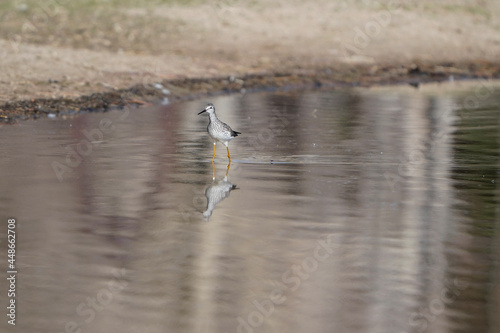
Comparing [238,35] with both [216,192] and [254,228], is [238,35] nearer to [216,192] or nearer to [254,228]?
[216,192]

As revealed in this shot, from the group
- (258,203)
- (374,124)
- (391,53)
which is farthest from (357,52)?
(258,203)

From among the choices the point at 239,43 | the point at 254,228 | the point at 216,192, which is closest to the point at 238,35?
the point at 239,43

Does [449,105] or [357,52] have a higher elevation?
[357,52]

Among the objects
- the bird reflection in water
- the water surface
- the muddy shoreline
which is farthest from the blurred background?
the bird reflection in water

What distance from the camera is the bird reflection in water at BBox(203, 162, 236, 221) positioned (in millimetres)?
10539

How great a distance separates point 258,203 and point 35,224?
8.18ft

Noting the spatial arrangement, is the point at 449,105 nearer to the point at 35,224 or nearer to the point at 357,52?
the point at 357,52

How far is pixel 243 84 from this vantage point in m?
25.1

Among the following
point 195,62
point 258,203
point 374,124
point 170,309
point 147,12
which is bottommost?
point 170,309

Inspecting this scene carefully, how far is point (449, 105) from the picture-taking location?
21.9 m

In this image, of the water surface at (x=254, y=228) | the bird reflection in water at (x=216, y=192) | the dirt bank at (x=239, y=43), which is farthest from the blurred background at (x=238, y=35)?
the bird reflection in water at (x=216, y=192)

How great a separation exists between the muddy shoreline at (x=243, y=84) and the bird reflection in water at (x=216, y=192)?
688 cm

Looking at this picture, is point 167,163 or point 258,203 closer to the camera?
point 258,203

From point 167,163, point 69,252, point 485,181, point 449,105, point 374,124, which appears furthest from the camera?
point 449,105
